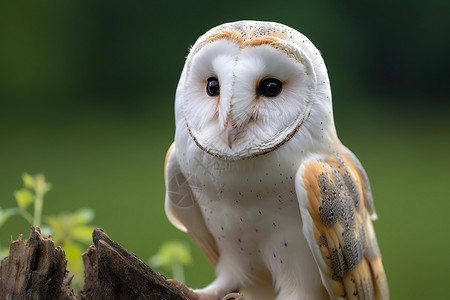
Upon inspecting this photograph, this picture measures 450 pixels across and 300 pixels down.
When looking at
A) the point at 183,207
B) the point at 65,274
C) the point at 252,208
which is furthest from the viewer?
the point at 183,207

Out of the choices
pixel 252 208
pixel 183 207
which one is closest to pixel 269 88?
pixel 252 208

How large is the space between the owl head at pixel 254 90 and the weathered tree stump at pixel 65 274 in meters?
0.18

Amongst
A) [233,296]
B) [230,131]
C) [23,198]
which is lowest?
[233,296]

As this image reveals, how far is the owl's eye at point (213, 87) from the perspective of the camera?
86cm

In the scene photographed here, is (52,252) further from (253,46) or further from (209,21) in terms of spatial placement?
(209,21)

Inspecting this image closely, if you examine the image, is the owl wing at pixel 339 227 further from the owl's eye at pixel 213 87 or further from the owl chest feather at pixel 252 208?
the owl's eye at pixel 213 87

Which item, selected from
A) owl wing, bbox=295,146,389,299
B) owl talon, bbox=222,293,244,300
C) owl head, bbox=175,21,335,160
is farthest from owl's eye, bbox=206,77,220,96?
owl talon, bbox=222,293,244,300

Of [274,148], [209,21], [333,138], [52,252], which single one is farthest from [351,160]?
[209,21]

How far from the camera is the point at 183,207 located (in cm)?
104

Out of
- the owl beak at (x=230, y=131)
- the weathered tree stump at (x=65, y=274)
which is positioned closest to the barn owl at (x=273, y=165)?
the owl beak at (x=230, y=131)

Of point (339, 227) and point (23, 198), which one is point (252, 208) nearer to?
point (339, 227)

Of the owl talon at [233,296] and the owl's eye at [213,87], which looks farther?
the owl talon at [233,296]

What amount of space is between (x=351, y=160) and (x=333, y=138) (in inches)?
3.9

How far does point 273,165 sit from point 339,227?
137 mm
